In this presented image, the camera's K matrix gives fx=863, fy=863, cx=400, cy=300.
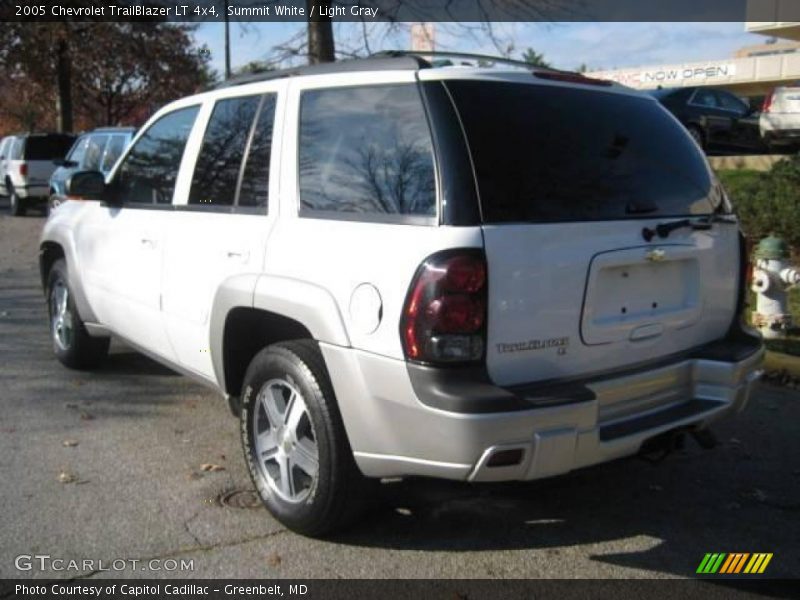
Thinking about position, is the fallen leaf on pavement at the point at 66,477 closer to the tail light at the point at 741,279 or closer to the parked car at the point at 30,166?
the tail light at the point at 741,279

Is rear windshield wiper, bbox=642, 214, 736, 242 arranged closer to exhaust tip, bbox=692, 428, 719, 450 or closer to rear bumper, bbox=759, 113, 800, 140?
exhaust tip, bbox=692, 428, 719, 450

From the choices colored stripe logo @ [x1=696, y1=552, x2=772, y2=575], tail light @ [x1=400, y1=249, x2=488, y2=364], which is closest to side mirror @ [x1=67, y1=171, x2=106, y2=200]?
tail light @ [x1=400, y1=249, x2=488, y2=364]

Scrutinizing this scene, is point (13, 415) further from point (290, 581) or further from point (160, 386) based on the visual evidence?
point (290, 581)

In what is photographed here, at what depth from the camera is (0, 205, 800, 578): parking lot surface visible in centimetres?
354

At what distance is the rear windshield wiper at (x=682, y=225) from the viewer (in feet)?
11.6

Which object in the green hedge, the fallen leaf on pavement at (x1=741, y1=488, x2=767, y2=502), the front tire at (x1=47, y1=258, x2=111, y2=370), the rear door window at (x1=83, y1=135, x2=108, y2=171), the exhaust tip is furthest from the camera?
the rear door window at (x1=83, y1=135, x2=108, y2=171)

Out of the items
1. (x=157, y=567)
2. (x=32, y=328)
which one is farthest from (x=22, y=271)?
(x=157, y=567)

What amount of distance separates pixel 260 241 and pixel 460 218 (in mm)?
1134

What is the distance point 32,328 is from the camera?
7.80 m

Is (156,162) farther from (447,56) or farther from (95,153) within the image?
(95,153)

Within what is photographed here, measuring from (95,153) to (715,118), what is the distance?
1167 centimetres

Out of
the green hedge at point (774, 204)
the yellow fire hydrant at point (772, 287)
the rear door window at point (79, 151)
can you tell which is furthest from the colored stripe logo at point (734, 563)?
the rear door window at point (79, 151)

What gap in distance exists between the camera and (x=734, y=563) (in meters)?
3.57

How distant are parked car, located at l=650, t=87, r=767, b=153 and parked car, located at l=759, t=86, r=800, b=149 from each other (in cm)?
172
